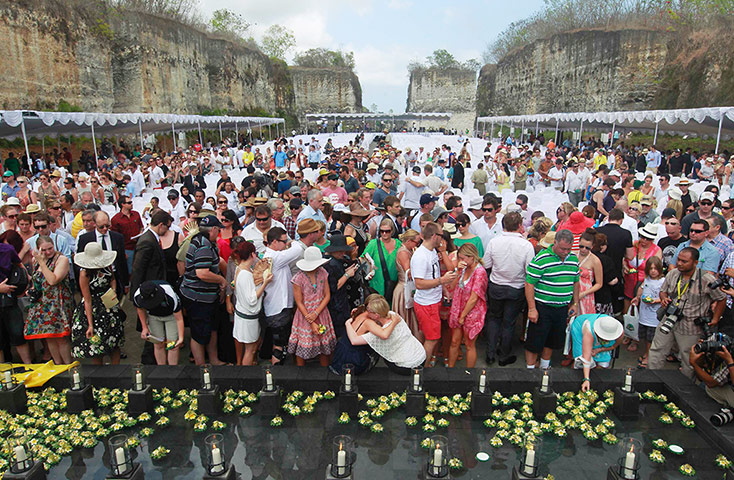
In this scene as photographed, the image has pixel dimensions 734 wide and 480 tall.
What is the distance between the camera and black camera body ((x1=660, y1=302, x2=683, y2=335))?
14.5 feet

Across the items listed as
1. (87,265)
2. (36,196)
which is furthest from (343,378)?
(36,196)

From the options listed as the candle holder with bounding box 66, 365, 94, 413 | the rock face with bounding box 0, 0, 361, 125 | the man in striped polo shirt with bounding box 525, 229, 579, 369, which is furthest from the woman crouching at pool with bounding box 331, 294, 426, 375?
the rock face with bounding box 0, 0, 361, 125

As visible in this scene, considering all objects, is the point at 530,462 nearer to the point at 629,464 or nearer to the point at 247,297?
the point at 629,464

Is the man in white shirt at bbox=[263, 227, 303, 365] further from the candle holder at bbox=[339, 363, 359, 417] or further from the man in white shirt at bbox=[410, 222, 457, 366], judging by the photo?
the man in white shirt at bbox=[410, 222, 457, 366]

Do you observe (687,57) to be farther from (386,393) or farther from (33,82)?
(33,82)

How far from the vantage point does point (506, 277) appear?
16.0 ft

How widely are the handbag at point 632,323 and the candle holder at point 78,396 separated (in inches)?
223

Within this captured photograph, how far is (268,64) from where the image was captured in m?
47.0

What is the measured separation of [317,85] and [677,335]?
55514 mm

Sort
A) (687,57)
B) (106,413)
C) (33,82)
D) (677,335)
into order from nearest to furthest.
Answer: (106,413), (677,335), (33,82), (687,57)

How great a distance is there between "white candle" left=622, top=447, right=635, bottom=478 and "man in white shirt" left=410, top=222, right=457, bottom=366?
6.82 feet

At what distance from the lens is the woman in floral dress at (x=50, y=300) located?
462 cm

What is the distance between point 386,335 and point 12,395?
3.35 m

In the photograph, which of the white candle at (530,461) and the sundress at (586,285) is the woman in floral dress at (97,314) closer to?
the white candle at (530,461)
